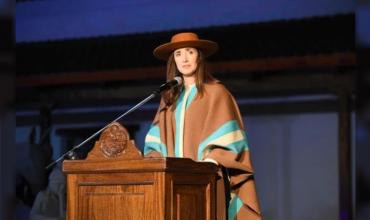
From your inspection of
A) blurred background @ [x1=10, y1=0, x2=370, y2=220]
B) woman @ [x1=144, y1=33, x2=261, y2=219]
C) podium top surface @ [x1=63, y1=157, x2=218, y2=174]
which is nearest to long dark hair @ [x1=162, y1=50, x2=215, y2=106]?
woman @ [x1=144, y1=33, x2=261, y2=219]

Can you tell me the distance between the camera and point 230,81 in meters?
5.75

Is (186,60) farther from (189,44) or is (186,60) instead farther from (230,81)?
(230,81)

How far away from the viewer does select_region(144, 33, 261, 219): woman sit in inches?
102

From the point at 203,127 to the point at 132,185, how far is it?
0.49 m

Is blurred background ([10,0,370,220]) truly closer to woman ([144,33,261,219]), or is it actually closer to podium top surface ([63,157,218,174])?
woman ([144,33,261,219])

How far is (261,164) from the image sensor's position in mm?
5828

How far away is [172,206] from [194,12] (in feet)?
12.8

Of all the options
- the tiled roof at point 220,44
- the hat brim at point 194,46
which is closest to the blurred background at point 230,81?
the tiled roof at point 220,44

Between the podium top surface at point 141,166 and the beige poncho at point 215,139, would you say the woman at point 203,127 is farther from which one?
the podium top surface at point 141,166

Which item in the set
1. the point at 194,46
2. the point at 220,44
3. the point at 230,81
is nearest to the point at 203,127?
the point at 194,46

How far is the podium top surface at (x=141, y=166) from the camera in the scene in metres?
2.22

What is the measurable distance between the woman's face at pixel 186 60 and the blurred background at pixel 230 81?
2.34 metres

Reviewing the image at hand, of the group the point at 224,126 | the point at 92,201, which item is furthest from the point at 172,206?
the point at 224,126

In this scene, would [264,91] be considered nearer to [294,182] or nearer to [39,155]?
[294,182]
